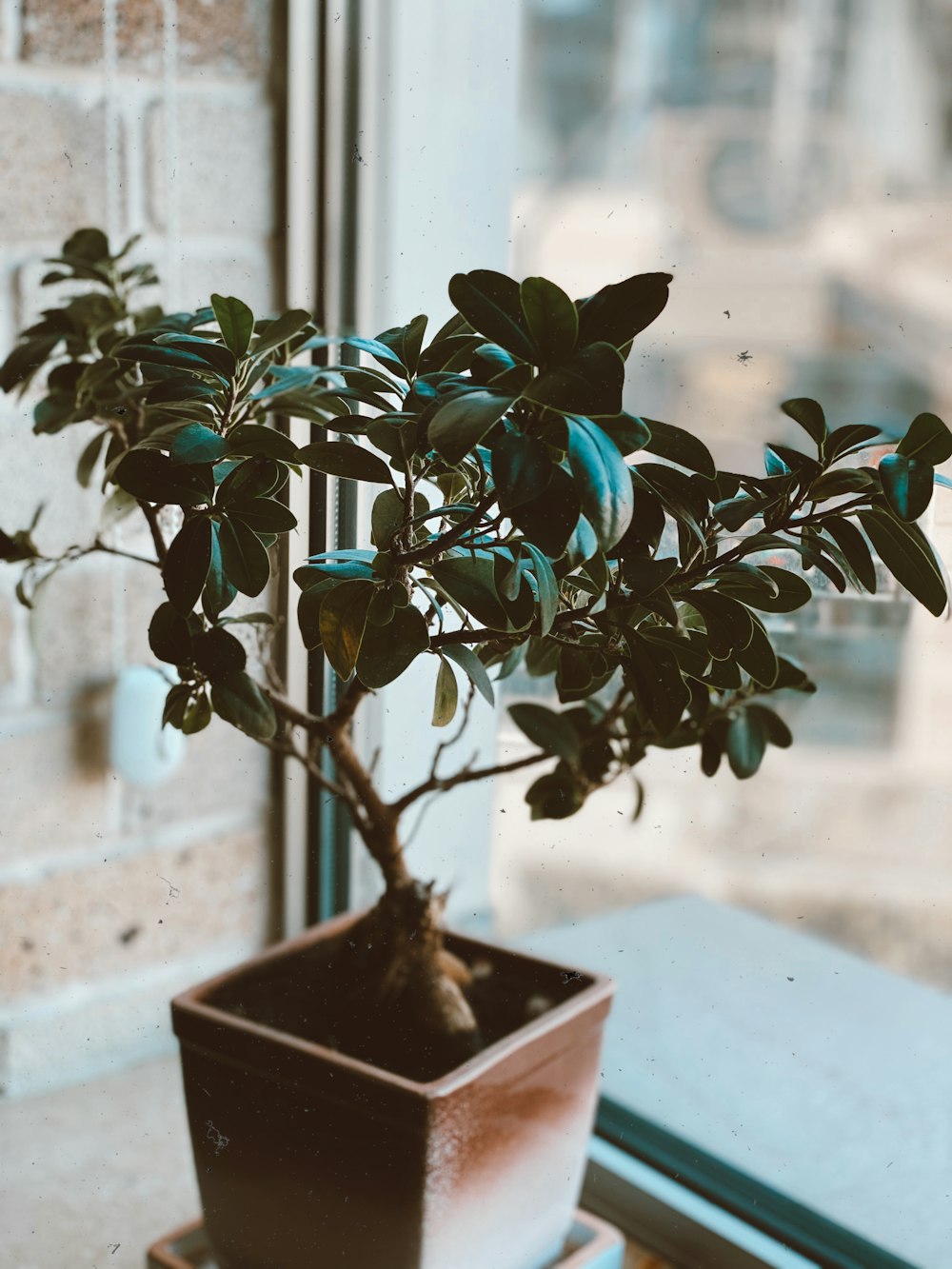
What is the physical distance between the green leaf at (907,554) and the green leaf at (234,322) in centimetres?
28

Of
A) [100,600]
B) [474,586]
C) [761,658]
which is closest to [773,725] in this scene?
[761,658]

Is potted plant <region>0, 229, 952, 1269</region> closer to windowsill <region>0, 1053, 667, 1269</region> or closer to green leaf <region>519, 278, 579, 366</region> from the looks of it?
green leaf <region>519, 278, 579, 366</region>

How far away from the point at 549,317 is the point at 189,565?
193mm

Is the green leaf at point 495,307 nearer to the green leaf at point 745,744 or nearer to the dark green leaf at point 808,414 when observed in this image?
the dark green leaf at point 808,414

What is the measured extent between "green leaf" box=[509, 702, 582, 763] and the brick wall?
42 cm

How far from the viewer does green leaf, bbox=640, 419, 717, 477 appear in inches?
21.1

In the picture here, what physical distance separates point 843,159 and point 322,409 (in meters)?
0.46

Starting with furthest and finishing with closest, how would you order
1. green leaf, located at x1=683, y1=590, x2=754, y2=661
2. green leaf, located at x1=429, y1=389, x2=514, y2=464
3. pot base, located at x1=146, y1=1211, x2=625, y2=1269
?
pot base, located at x1=146, y1=1211, x2=625, y2=1269 → green leaf, located at x1=683, y1=590, x2=754, y2=661 → green leaf, located at x1=429, y1=389, x2=514, y2=464

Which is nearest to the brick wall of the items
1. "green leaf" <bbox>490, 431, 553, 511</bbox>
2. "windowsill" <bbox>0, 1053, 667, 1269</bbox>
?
"windowsill" <bbox>0, 1053, 667, 1269</bbox>

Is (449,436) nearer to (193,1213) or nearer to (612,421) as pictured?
(612,421)

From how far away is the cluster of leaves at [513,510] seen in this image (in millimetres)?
457

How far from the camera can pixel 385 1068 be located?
673mm

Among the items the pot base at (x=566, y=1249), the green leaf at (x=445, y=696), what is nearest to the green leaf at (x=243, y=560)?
the green leaf at (x=445, y=696)

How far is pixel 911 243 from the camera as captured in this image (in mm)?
780
